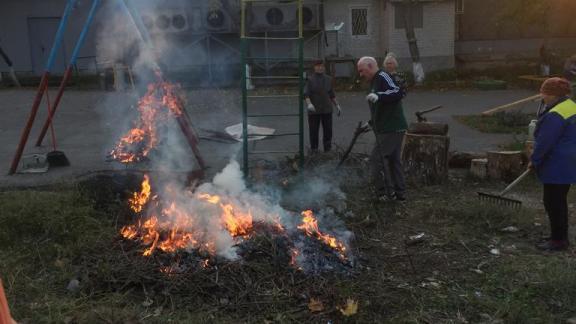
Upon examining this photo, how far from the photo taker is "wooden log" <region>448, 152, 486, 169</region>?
8.38 metres

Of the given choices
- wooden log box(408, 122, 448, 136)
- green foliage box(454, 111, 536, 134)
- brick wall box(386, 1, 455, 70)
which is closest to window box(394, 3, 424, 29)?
brick wall box(386, 1, 455, 70)

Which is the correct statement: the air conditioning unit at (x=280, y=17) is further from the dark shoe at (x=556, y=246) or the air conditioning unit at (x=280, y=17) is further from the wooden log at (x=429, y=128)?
the dark shoe at (x=556, y=246)

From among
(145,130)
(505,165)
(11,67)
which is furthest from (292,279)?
(11,67)

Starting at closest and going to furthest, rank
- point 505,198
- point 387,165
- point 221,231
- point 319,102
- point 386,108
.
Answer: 1. point 221,231
2. point 505,198
3. point 386,108
4. point 387,165
5. point 319,102

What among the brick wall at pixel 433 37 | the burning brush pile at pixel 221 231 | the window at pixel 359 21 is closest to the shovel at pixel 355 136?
the burning brush pile at pixel 221 231

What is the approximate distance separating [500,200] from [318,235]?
2560 mm

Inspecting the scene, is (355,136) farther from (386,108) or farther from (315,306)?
(315,306)

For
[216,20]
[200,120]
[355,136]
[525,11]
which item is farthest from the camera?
[216,20]

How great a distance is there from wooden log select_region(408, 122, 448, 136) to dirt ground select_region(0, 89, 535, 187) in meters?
1.86

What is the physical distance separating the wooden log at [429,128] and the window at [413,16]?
48.9ft

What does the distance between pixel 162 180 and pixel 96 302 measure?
2459 mm

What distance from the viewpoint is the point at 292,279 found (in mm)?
4395

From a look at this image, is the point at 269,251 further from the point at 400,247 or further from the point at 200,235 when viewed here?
the point at 400,247

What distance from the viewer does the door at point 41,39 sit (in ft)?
74.7
